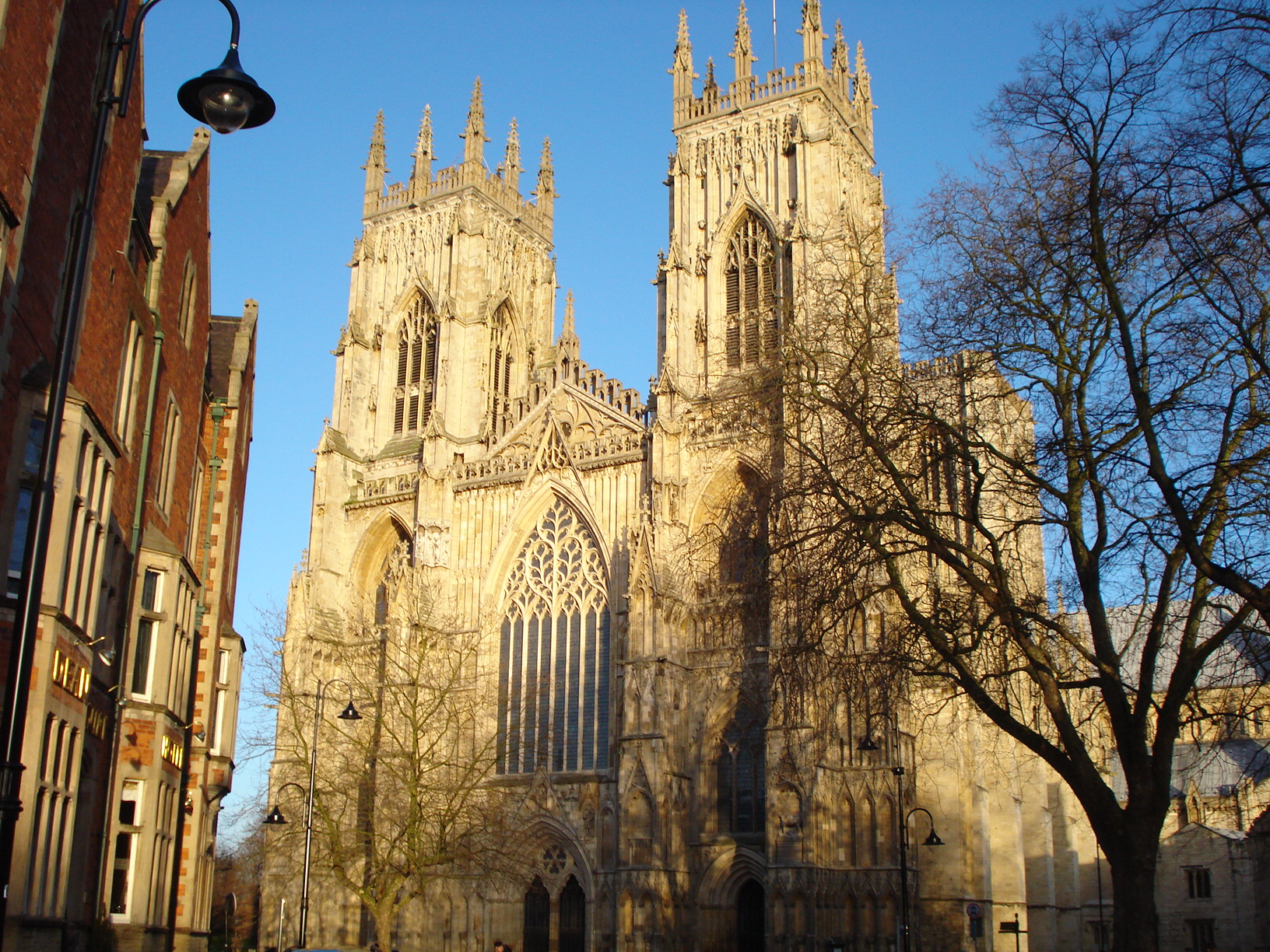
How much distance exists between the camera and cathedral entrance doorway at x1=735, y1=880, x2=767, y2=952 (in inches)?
1243

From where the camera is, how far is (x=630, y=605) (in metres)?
33.3

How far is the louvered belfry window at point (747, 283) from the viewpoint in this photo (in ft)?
124

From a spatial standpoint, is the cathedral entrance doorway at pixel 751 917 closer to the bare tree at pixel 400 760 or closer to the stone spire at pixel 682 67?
the bare tree at pixel 400 760

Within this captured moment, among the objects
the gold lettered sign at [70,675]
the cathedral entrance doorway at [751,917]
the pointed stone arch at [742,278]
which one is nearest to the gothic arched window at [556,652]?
the cathedral entrance doorway at [751,917]

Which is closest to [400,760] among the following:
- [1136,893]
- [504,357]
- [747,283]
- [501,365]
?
[501,365]

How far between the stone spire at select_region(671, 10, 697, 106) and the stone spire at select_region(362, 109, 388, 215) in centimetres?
1187

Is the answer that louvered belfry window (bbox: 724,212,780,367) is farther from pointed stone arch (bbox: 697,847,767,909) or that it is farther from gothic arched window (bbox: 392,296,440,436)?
pointed stone arch (bbox: 697,847,767,909)

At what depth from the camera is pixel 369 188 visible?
4781cm

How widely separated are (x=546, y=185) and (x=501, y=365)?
346 inches

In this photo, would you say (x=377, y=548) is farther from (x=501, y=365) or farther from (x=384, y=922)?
(x=384, y=922)

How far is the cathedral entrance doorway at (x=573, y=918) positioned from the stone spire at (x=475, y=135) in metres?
25.0

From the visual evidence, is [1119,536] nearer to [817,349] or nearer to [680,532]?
[817,349]

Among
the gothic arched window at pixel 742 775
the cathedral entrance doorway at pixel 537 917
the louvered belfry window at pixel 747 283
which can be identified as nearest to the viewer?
the gothic arched window at pixel 742 775

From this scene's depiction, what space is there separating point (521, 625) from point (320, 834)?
9.45 metres
